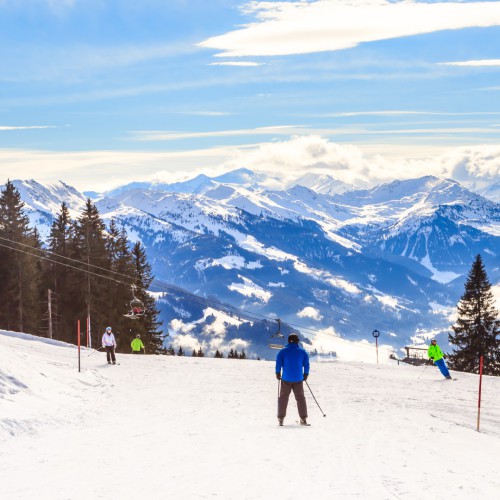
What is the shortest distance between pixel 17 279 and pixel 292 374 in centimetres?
5599

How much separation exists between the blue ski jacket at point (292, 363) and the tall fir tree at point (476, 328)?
169 ft

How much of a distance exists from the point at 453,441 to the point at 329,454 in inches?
143

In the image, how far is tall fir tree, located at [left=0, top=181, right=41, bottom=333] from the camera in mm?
68812

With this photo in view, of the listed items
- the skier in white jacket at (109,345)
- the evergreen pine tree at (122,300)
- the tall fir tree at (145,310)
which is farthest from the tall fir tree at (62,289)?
the skier in white jacket at (109,345)

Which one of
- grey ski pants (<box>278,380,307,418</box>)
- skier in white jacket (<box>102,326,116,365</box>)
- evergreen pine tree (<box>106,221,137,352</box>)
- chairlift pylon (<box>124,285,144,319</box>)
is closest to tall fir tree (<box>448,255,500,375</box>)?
chairlift pylon (<box>124,285,144,319</box>)

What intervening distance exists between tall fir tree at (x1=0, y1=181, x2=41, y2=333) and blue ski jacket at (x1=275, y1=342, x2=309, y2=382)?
52850mm

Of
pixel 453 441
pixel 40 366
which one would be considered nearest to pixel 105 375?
pixel 40 366

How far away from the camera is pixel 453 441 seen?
15305 millimetres

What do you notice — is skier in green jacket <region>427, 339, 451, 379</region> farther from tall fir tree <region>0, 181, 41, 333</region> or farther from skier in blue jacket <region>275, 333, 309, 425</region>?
tall fir tree <region>0, 181, 41, 333</region>

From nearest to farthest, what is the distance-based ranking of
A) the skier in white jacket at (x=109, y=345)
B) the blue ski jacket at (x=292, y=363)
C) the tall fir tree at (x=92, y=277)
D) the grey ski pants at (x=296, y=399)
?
the grey ski pants at (x=296, y=399) → the blue ski jacket at (x=292, y=363) → the skier in white jacket at (x=109, y=345) → the tall fir tree at (x=92, y=277)

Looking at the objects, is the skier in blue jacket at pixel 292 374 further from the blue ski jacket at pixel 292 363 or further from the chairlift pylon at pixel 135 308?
the chairlift pylon at pixel 135 308

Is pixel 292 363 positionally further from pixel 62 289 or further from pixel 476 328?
pixel 62 289

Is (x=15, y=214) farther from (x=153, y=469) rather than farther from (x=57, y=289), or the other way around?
(x=153, y=469)

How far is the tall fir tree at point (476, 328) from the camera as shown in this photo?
6662cm
